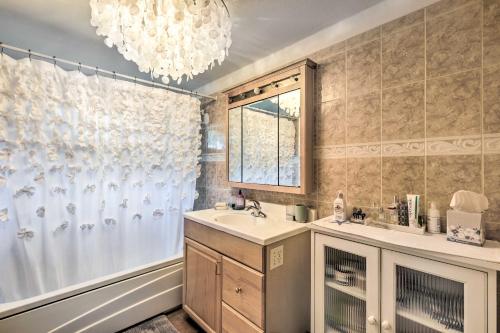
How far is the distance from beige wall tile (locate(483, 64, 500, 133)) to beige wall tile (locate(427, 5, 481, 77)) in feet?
0.22

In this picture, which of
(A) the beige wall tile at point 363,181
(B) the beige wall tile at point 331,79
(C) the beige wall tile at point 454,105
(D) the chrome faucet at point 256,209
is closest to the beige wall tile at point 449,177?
(C) the beige wall tile at point 454,105

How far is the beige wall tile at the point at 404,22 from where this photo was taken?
1188mm

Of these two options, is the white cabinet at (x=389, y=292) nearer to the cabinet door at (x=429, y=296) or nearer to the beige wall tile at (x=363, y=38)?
the cabinet door at (x=429, y=296)

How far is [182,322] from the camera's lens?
180cm

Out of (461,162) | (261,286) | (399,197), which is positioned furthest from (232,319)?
(461,162)

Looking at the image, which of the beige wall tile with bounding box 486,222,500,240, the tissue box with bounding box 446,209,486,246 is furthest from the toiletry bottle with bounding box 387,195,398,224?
the beige wall tile with bounding box 486,222,500,240

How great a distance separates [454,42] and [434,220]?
863 millimetres

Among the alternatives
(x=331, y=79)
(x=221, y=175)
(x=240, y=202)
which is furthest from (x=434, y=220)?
(x=221, y=175)

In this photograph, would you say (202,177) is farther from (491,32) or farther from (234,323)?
(491,32)

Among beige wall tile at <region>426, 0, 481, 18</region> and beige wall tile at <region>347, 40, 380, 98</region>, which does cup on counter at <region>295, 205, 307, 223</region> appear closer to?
beige wall tile at <region>347, 40, 380, 98</region>

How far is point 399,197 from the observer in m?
1.24

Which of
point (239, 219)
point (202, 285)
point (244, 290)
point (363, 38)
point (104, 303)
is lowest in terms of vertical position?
point (104, 303)

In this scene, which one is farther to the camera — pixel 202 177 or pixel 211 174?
pixel 202 177

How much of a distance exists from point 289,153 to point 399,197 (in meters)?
0.73
